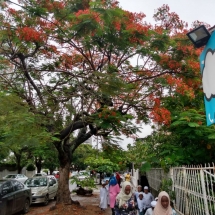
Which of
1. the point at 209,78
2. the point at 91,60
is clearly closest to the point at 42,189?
the point at 91,60

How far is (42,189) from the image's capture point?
12844 mm

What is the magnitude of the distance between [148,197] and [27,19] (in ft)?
21.7

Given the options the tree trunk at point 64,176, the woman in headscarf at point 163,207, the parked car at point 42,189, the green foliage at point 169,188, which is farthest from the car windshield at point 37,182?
the woman in headscarf at point 163,207

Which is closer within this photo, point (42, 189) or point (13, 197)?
point (13, 197)

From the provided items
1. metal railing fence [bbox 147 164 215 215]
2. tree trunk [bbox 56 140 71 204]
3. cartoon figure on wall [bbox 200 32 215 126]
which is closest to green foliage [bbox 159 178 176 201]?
metal railing fence [bbox 147 164 215 215]

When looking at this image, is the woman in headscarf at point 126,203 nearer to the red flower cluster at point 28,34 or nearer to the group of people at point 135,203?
the group of people at point 135,203

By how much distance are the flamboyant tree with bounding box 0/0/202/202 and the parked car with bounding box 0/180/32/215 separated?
57.4 inches

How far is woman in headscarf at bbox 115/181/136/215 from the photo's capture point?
5.90 metres

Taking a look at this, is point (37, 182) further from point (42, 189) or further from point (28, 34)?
point (28, 34)

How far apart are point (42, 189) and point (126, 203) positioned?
8.11m

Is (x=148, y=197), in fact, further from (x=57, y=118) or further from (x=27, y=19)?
(x=27, y=19)

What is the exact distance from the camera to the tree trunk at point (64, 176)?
10.6 metres

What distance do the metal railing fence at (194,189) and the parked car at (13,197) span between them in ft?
18.7

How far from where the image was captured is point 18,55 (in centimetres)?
841
